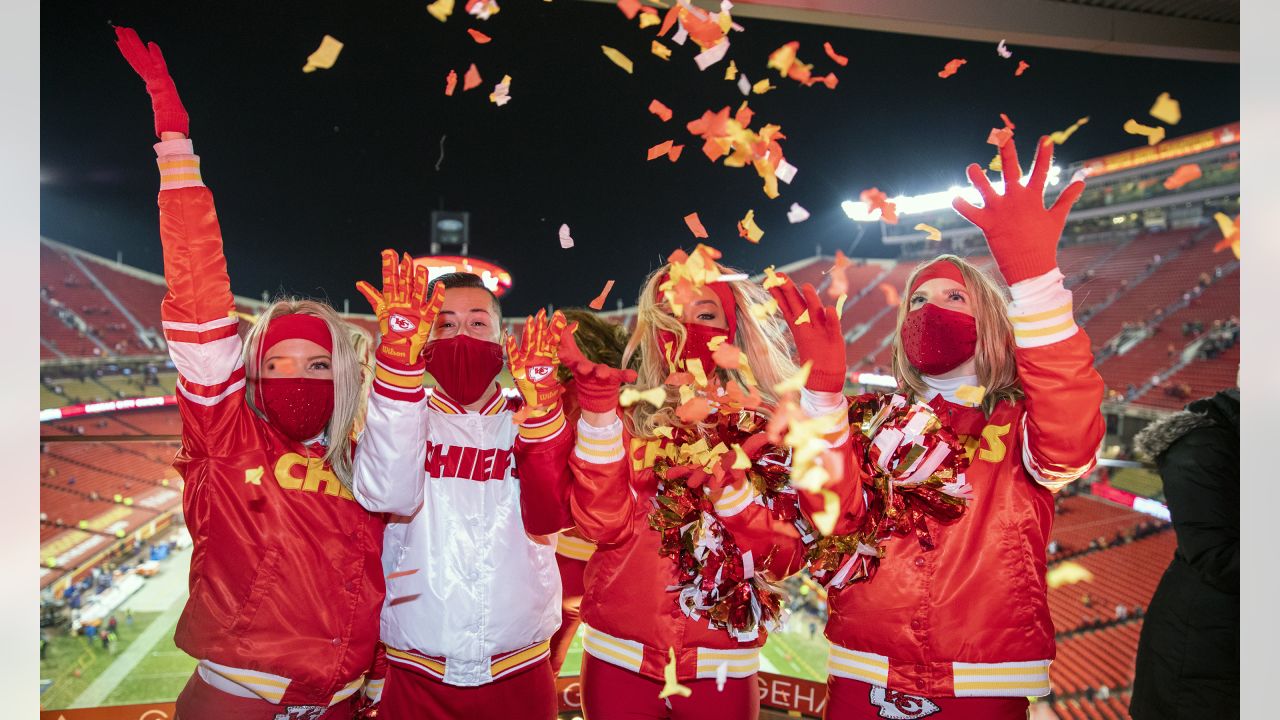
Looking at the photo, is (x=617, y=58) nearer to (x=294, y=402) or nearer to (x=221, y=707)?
(x=294, y=402)

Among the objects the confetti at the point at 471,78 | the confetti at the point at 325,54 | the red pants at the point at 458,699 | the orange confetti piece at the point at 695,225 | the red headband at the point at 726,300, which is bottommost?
the red pants at the point at 458,699

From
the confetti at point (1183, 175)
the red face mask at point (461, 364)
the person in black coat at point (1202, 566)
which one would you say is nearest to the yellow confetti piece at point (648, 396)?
the red face mask at point (461, 364)

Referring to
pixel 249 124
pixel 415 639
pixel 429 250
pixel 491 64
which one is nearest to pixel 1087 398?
pixel 415 639

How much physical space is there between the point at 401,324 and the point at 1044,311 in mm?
1473

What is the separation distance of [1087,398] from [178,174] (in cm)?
222

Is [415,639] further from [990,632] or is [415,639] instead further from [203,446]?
[990,632]

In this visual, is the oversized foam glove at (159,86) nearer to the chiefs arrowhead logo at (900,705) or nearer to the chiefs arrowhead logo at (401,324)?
the chiefs arrowhead logo at (401,324)

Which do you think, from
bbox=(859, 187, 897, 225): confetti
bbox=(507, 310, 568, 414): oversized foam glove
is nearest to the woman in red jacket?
bbox=(859, 187, 897, 225): confetti

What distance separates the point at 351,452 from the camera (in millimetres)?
2178

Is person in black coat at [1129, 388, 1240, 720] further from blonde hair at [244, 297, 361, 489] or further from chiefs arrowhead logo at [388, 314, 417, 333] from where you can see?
blonde hair at [244, 297, 361, 489]

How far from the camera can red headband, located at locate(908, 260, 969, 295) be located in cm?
209

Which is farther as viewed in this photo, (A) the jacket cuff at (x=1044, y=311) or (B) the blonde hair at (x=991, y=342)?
(B) the blonde hair at (x=991, y=342)

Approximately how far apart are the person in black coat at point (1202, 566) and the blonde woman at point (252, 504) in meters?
2.21

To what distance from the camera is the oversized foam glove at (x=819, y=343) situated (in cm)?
182
